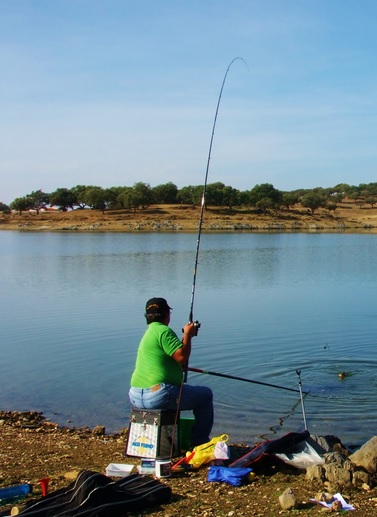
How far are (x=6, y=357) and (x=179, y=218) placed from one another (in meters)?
75.3

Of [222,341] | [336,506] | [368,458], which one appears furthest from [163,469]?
[222,341]

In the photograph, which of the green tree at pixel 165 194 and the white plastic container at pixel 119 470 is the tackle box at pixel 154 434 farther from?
the green tree at pixel 165 194

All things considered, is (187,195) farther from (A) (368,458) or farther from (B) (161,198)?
(A) (368,458)

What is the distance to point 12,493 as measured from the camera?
18.1 feet

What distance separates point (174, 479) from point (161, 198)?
100420 mm

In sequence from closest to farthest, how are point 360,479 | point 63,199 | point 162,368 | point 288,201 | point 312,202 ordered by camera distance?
point 360,479
point 162,368
point 312,202
point 288,201
point 63,199

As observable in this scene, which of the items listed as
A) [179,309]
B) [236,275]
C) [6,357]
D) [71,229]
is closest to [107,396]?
[6,357]

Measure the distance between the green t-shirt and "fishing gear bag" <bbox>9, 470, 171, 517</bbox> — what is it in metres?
1.45

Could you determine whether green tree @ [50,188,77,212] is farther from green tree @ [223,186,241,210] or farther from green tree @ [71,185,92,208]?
green tree @ [223,186,241,210]

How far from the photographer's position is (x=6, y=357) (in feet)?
47.8

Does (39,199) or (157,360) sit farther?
(39,199)

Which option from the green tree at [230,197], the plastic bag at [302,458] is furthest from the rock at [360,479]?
the green tree at [230,197]

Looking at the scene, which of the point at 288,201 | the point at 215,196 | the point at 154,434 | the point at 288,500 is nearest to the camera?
the point at 288,500

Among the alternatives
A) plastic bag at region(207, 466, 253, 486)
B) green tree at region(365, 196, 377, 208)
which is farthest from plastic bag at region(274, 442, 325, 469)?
green tree at region(365, 196, 377, 208)
